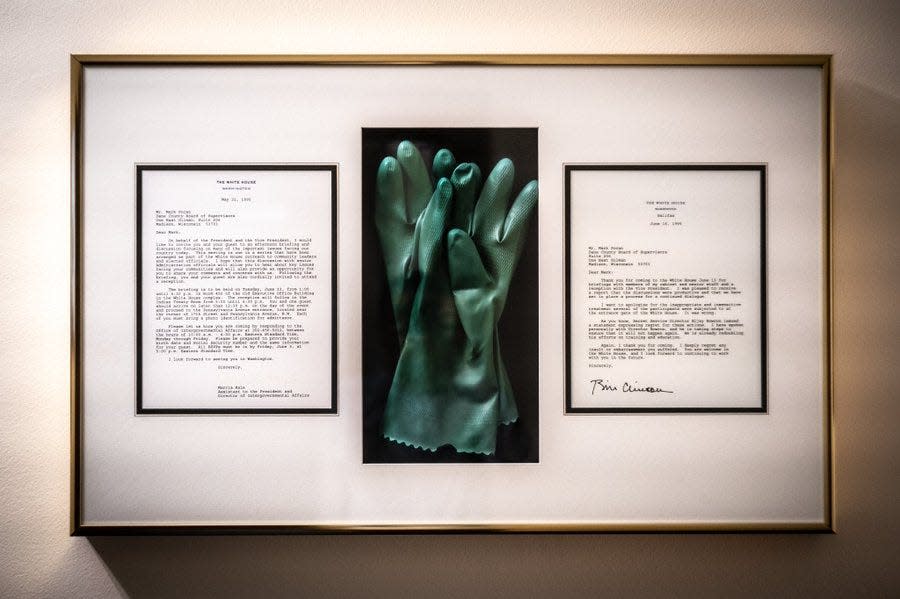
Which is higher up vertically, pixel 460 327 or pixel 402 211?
pixel 402 211

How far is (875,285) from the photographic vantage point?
78 cm

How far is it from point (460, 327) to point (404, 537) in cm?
33

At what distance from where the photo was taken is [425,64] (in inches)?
29.7

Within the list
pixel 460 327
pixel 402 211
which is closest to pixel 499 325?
pixel 460 327

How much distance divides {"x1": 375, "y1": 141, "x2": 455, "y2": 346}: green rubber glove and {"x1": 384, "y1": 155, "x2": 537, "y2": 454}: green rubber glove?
11 millimetres

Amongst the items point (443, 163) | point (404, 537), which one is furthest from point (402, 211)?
point (404, 537)

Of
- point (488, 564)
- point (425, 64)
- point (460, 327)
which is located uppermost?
point (425, 64)

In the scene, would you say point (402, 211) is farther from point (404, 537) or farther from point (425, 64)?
point (404, 537)

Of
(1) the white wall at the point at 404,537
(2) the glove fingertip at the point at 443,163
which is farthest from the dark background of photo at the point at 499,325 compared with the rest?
(1) the white wall at the point at 404,537

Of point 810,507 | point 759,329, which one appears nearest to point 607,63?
point 759,329

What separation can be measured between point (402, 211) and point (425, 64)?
21cm

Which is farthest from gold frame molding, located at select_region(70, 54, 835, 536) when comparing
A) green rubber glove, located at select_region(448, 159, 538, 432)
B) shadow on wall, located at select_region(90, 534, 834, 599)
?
green rubber glove, located at select_region(448, 159, 538, 432)

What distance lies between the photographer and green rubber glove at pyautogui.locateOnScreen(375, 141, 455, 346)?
75cm

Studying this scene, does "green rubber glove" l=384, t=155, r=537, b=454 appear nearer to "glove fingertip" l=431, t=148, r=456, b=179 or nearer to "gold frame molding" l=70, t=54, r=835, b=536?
"glove fingertip" l=431, t=148, r=456, b=179
